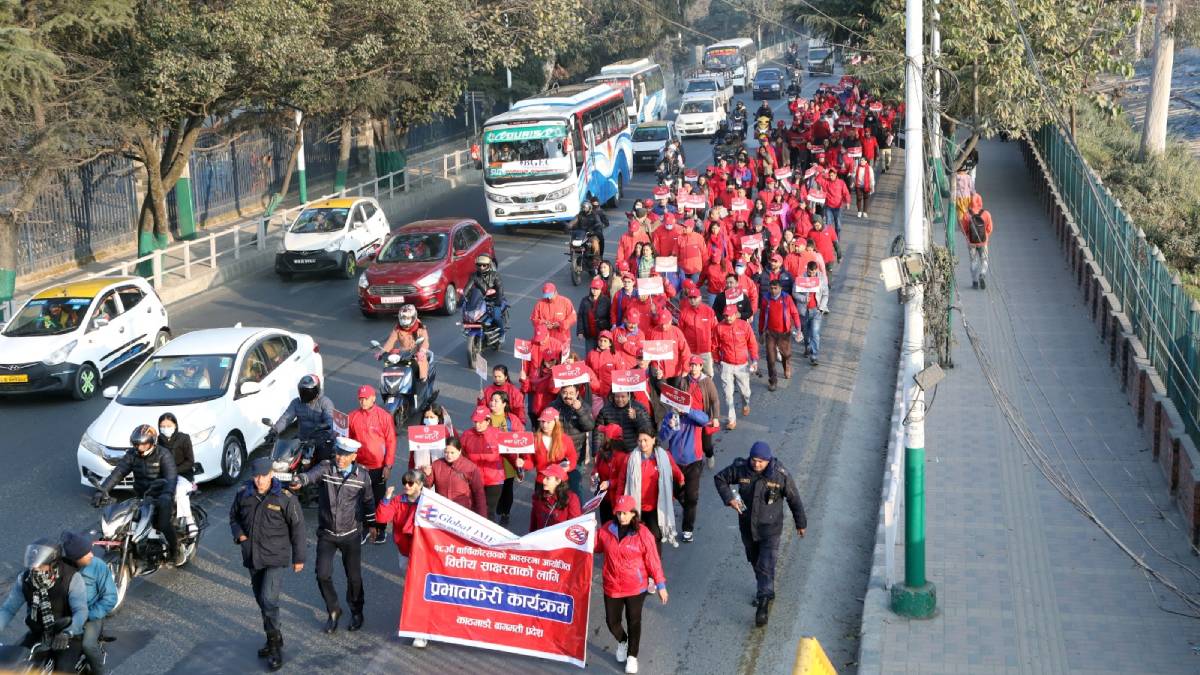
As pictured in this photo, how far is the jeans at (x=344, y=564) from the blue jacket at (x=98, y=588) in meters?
1.62

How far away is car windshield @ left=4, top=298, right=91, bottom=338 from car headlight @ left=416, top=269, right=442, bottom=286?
5207mm

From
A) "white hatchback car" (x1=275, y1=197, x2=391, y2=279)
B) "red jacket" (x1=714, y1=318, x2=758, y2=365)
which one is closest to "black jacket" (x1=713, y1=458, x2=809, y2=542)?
"red jacket" (x1=714, y1=318, x2=758, y2=365)

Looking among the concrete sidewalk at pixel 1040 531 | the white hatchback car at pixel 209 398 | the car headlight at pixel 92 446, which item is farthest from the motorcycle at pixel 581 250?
the car headlight at pixel 92 446

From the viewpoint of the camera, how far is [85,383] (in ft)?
61.9

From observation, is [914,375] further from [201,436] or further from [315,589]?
[201,436]

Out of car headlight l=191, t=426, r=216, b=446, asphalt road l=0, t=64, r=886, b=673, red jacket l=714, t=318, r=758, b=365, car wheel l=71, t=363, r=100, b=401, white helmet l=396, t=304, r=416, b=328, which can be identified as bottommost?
asphalt road l=0, t=64, r=886, b=673

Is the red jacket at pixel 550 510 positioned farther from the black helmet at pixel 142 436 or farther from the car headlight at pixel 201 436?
the car headlight at pixel 201 436

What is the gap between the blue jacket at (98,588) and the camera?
32.8 feet

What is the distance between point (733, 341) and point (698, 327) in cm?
45

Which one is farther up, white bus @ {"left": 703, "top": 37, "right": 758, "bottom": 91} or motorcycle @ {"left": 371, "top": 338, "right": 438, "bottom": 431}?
white bus @ {"left": 703, "top": 37, "right": 758, "bottom": 91}

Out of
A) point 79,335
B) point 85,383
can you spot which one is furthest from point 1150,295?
point 79,335

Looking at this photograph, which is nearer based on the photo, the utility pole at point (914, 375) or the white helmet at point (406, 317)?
the utility pole at point (914, 375)

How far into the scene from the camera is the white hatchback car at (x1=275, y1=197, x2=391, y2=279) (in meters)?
26.9

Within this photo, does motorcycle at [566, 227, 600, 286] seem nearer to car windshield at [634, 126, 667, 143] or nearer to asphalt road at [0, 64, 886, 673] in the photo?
asphalt road at [0, 64, 886, 673]
